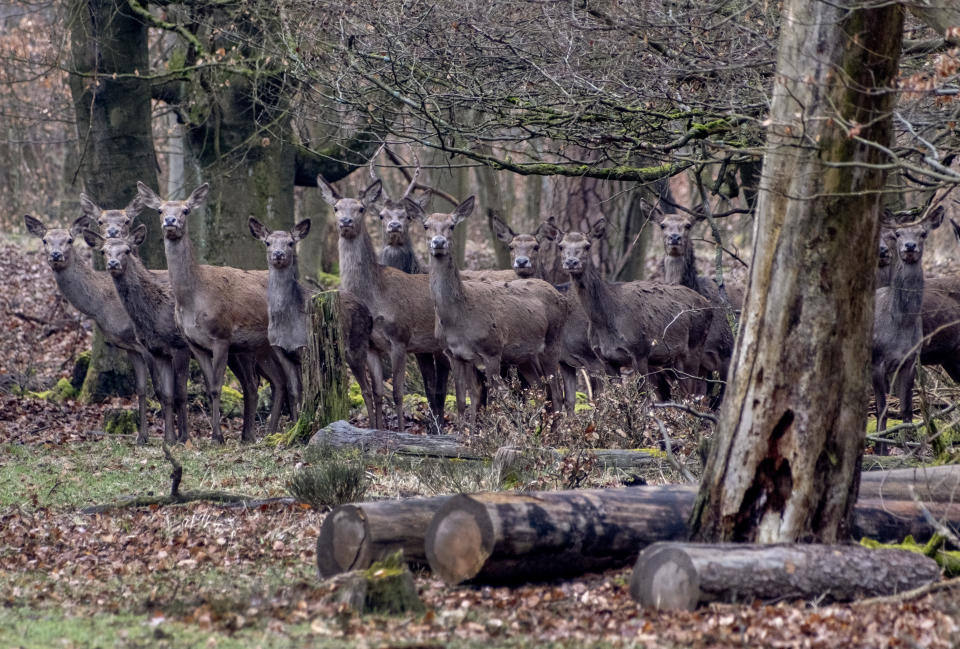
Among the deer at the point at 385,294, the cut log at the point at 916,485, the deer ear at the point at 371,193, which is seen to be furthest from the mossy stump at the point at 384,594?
the deer ear at the point at 371,193

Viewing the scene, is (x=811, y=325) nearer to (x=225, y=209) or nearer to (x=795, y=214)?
(x=795, y=214)

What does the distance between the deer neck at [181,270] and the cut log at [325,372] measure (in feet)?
8.56

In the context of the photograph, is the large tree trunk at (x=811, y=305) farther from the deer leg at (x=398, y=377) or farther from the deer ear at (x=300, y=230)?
the deer ear at (x=300, y=230)

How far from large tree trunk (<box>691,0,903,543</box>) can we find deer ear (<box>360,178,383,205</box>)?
31.8 feet

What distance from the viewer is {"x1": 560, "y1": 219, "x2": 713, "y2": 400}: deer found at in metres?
15.5

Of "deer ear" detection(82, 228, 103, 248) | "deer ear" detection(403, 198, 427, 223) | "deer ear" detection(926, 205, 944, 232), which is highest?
"deer ear" detection(926, 205, 944, 232)

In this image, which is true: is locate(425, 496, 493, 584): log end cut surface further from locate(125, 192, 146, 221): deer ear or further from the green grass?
locate(125, 192, 146, 221): deer ear

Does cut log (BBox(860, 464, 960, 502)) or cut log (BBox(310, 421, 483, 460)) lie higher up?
cut log (BBox(860, 464, 960, 502))

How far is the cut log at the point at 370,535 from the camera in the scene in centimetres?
709

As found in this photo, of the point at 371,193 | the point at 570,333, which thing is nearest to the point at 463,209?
the point at 371,193

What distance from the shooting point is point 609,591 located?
6.89 m

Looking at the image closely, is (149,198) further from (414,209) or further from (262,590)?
(262,590)

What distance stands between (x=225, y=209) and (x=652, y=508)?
12.6m

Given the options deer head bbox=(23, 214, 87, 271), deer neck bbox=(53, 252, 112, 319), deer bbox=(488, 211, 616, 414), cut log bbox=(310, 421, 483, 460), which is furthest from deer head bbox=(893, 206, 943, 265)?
deer head bbox=(23, 214, 87, 271)
